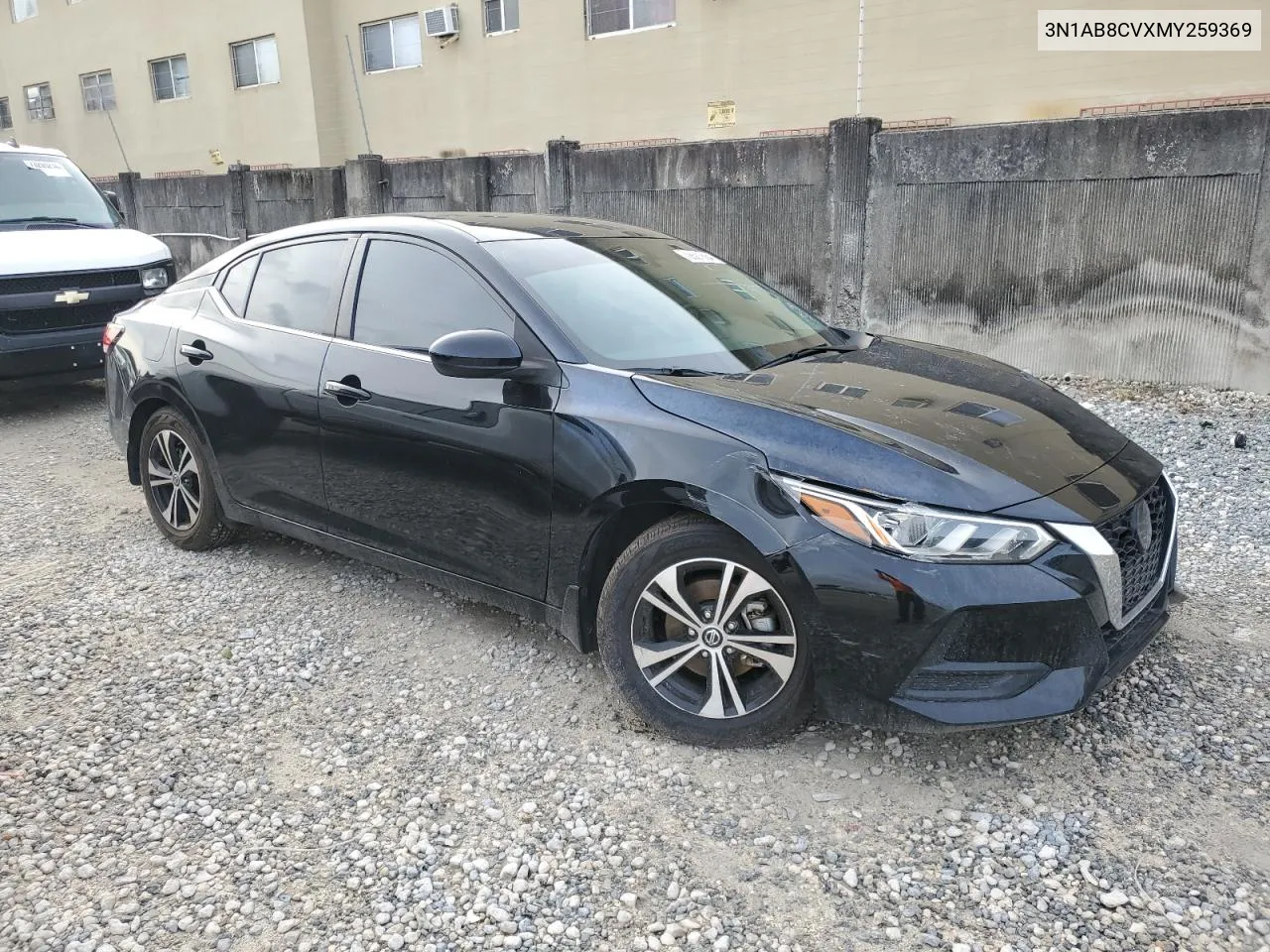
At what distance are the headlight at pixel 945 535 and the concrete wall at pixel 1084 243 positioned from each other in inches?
226

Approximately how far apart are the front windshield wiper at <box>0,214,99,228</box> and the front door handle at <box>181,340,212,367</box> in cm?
491

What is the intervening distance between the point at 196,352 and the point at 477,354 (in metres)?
1.95

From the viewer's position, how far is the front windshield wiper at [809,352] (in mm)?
3457

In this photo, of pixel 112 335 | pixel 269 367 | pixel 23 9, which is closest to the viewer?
pixel 269 367

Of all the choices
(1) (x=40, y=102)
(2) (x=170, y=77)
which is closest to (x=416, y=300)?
(2) (x=170, y=77)

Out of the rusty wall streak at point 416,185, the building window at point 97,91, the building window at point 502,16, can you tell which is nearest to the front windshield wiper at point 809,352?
the rusty wall streak at point 416,185

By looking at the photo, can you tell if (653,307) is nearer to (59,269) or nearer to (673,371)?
(673,371)

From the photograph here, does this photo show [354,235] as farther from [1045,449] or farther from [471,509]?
[1045,449]

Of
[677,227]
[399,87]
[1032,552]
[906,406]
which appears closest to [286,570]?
[906,406]

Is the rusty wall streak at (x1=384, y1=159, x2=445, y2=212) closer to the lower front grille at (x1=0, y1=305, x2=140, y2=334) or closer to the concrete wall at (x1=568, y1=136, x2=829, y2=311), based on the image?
the concrete wall at (x1=568, y1=136, x2=829, y2=311)

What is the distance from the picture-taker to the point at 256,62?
2120 centimetres

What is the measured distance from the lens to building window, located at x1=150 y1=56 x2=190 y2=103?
2294 cm

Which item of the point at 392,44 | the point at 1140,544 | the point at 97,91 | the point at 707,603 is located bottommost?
the point at 707,603

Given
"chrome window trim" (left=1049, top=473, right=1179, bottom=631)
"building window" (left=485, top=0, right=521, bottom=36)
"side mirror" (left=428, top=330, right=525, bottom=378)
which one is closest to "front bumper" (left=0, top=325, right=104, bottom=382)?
"side mirror" (left=428, top=330, right=525, bottom=378)
